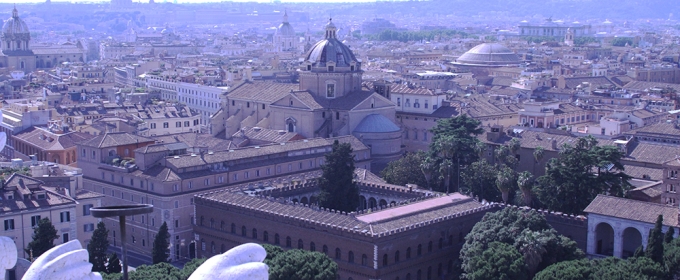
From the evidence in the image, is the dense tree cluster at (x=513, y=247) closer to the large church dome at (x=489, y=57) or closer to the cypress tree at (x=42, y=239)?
the cypress tree at (x=42, y=239)

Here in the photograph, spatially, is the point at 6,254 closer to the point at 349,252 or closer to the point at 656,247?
the point at 349,252

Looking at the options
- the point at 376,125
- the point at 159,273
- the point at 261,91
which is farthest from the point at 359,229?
the point at 261,91

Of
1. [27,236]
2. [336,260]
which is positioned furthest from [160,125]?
[336,260]

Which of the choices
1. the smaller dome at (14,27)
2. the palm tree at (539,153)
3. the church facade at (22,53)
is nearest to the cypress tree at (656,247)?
the palm tree at (539,153)

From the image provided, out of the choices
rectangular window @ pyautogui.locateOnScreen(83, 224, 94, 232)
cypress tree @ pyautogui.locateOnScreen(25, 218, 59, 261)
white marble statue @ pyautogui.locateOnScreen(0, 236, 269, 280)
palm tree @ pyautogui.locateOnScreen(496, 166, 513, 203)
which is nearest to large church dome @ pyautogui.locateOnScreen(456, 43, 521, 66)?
palm tree @ pyautogui.locateOnScreen(496, 166, 513, 203)

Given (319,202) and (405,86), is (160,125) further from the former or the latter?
(319,202)

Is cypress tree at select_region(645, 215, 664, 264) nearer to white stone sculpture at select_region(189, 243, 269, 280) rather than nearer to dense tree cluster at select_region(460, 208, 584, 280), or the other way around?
dense tree cluster at select_region(460, 208, 584, 280)
